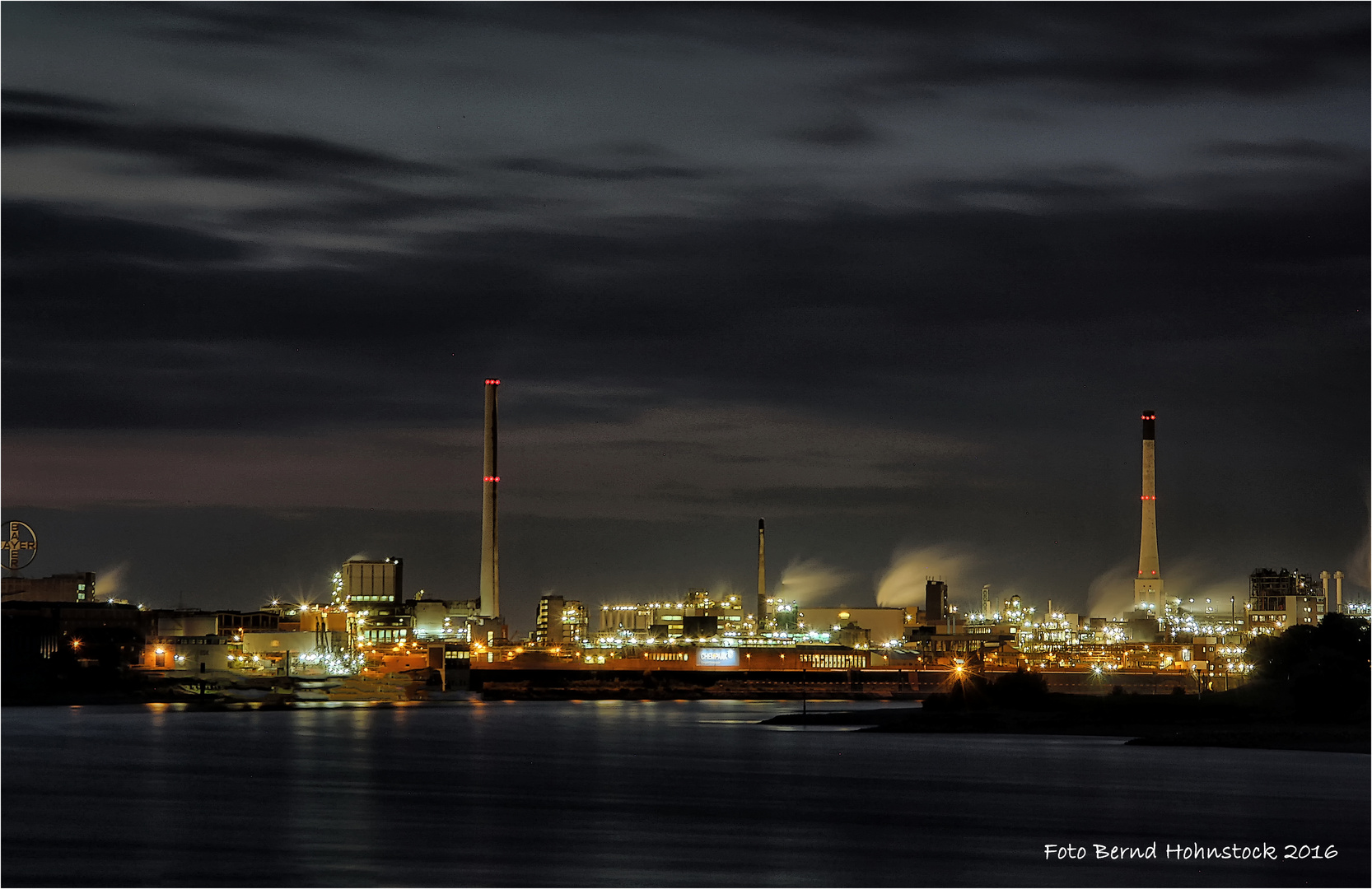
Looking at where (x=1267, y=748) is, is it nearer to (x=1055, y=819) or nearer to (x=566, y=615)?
(x=1055, y=819)

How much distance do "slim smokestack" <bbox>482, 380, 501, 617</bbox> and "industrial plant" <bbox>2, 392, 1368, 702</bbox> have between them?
0.09 meters

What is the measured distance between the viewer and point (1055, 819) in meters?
37.1

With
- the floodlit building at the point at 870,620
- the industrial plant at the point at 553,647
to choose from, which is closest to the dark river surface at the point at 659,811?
the industrial plant at the point at 553,647

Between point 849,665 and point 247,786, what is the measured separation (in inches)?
3035

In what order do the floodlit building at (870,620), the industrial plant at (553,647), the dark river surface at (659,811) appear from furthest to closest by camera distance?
the floodlit building at (870,620) → the industrial plant at (553,647) → the dark river surface at (659,811)

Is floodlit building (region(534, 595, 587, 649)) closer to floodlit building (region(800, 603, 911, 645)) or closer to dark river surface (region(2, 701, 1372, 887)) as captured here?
floodlit building (region(800, 603, 911, 645))

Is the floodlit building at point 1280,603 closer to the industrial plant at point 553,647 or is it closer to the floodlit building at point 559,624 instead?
the industrial plant at point 553,647

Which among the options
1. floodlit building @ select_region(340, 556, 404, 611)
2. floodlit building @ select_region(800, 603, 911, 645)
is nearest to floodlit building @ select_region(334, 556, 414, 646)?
floodlit building @ select_region(340, 556, 404, 611)

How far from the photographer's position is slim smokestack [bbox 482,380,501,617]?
120 meters

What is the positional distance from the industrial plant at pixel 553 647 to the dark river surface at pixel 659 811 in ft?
152

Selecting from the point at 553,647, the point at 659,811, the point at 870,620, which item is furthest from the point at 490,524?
the point at 659,811

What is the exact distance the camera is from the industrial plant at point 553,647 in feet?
356

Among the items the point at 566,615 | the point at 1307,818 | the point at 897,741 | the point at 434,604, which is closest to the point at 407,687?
the point at 434,604

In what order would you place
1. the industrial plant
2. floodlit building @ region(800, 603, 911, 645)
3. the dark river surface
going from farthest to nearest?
floodlit building @ region(800, 603, 911, 645) → the industrial plant → the dark river surface
